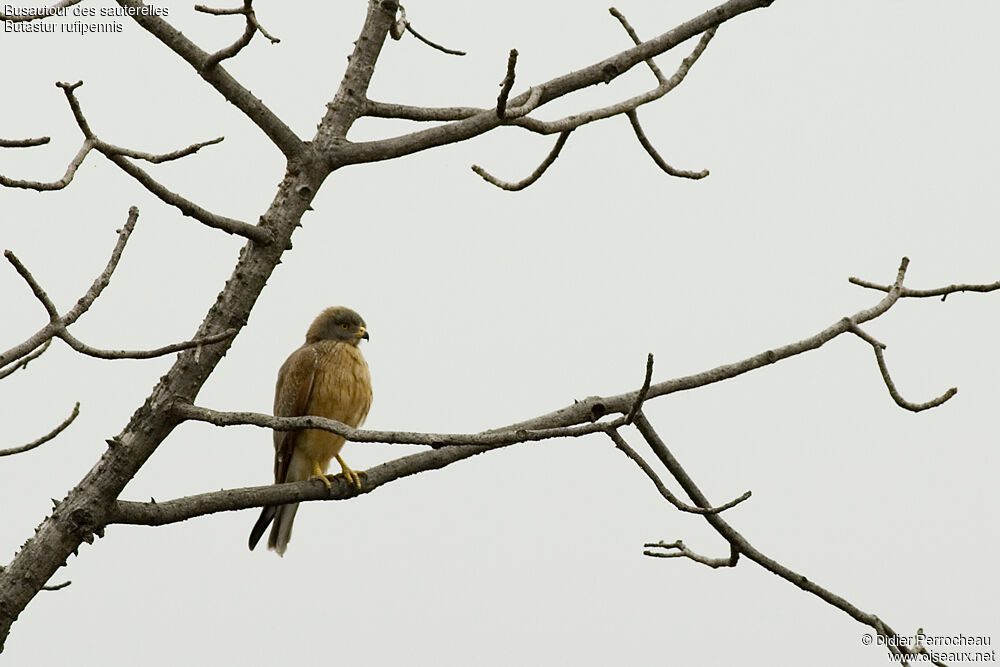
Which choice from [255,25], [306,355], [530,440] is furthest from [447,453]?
[306,355]

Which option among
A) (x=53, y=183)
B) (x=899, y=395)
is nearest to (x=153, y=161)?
(x=53, y=183)

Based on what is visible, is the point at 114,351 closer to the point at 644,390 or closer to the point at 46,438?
the point at 46,438

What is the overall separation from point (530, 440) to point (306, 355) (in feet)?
8.48

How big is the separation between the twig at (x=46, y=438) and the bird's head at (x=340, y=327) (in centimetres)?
240

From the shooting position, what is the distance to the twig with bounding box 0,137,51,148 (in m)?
2.50

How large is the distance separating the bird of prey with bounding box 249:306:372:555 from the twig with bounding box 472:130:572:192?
1611mm

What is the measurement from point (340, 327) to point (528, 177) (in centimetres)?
214

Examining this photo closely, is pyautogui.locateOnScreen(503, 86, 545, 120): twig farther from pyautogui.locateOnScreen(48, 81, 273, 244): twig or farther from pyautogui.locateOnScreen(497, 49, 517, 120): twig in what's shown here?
pyautogui.locateOnScreen(48, 81, 273, 244): twig

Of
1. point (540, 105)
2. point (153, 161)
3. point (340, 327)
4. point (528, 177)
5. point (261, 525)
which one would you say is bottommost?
point (153, 161)

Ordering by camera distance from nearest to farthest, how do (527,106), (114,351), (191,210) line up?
(114,351) < (191,210) < (527,106)

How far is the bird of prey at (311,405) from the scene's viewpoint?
5035 mm

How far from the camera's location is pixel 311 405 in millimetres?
5098

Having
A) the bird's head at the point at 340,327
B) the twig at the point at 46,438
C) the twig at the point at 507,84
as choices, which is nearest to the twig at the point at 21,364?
the twig at the point at 46,438

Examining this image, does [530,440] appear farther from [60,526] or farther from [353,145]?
[60,526]
